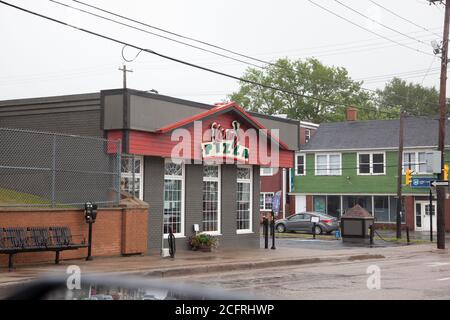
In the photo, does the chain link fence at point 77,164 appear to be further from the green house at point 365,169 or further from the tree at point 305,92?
the tree at point 305,92

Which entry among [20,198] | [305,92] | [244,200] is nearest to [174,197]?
[244,200]

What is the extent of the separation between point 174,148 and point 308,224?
2110cm

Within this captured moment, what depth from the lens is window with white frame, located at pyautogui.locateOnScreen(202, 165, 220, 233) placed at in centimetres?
2375

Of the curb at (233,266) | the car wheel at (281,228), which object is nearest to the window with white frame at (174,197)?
the curb at (233,266)

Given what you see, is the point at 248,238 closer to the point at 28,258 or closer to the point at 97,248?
the point at 97,248

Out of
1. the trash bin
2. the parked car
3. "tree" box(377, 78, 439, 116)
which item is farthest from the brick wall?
"tree" box(377, 78, 439, 116)

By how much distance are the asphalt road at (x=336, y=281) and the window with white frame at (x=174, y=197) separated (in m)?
4.78

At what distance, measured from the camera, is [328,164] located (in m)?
50.9

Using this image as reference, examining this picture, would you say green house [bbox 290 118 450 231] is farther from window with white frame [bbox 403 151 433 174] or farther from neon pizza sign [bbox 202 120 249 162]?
neon pizza sign [bbox 202 120 249 162]

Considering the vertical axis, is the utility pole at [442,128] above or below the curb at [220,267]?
above

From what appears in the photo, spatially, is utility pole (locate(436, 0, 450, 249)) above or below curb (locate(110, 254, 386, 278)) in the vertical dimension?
above

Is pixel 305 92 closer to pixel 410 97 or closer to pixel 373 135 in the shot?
pixel 410 97

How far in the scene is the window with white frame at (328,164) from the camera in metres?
50.4

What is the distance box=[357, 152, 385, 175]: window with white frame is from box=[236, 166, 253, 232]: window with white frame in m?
24.3
